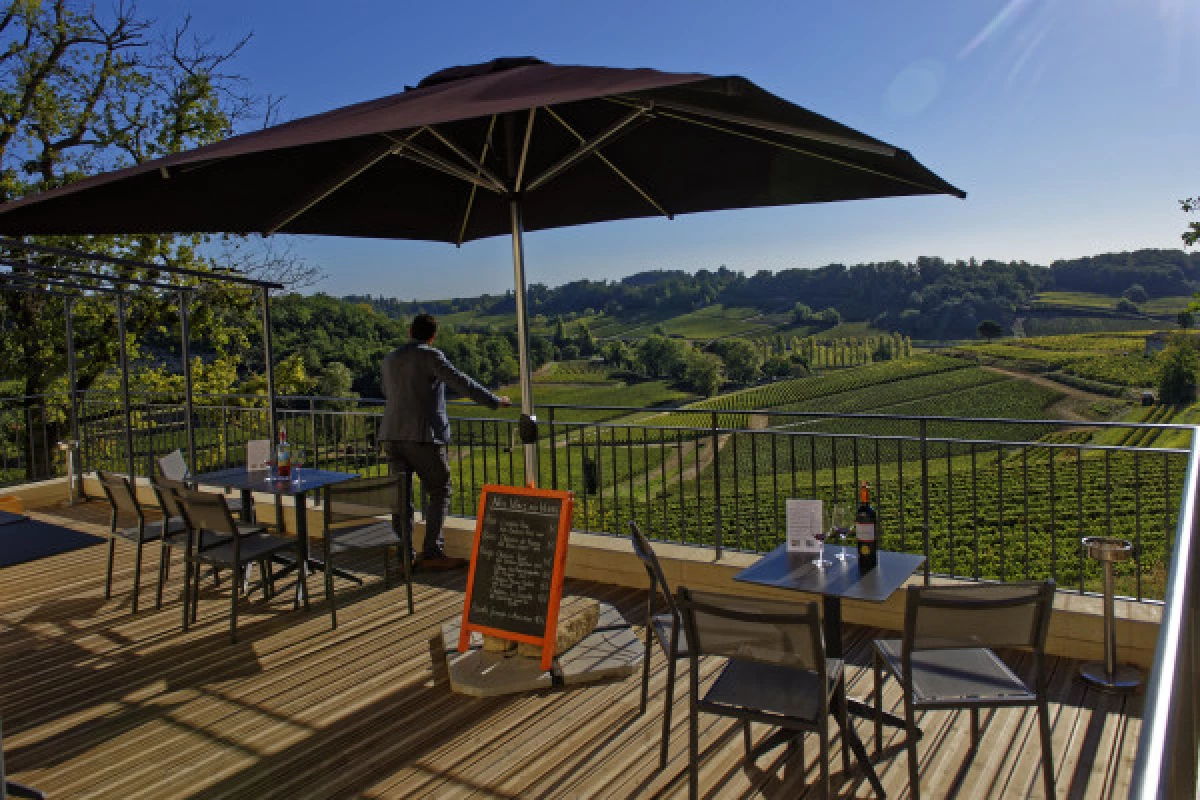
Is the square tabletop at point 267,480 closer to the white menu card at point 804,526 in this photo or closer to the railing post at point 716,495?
the railing post at point 716,495

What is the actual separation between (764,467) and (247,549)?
2035 inches

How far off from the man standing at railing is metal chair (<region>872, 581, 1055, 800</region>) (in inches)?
116

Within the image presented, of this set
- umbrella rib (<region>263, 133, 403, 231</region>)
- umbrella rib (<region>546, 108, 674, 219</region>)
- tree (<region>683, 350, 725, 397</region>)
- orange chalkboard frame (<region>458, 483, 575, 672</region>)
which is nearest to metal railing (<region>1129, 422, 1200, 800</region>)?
orange chalkboard frame (<region>458, 483, 575, 672</region>)

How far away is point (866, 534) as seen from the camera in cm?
298

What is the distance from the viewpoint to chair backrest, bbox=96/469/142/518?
4.52 metres

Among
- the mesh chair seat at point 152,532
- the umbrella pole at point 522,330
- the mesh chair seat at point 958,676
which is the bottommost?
the mesh chair seat at point 958,676

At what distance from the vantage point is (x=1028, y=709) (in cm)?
321

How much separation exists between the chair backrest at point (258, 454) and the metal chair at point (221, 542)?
1.73 feet

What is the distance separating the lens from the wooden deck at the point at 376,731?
2793 mm

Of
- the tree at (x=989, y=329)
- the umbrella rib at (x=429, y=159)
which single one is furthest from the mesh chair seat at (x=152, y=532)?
the tree at (x=989, y=329)

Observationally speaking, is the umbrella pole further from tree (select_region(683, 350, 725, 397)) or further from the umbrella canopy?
tree (select_region(683, 350, 725, 397))

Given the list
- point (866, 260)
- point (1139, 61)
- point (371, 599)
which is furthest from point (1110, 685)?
point (866, 260)

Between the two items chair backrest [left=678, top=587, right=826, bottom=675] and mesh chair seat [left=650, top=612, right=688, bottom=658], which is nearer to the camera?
chair backrest [left=678, top=587, right=826, bottom=675]

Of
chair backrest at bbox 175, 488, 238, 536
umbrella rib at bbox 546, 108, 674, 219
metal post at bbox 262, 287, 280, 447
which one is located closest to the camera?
umbrella rib at bbox 546, 108, 674, 219
